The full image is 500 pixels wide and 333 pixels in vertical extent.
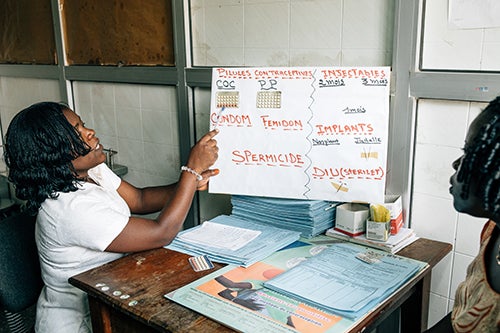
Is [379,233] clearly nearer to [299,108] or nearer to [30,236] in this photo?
[299,108]

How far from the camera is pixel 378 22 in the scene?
160 centimetres

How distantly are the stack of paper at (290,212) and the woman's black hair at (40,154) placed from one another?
59 cm

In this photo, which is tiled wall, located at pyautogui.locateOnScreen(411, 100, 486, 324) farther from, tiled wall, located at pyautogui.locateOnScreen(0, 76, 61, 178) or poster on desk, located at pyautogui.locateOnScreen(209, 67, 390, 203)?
tiled wall, located at pyautogui.locateOnScreen(0, 76, 61, 178)

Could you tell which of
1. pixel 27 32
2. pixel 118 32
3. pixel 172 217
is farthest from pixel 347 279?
pixel 27 32

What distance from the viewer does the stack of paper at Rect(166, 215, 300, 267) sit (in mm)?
1415

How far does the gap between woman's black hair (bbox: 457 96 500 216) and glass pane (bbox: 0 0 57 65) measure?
2593 millimetres

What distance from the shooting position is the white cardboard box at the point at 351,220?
5.06 feet

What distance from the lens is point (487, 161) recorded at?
84 cm

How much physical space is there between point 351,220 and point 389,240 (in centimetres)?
13

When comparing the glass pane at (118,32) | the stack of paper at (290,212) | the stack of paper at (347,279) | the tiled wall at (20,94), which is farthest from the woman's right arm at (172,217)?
the tiled wall at (20,94)

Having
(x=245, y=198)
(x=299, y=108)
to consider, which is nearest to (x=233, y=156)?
(x=245, y=198)

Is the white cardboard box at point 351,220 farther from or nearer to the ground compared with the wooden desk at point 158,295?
farther from the ground

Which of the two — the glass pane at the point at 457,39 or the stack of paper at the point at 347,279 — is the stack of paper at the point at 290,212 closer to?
the stack of paper at the point at 347,279

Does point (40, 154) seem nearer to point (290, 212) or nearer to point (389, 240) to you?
point (290, 212)
